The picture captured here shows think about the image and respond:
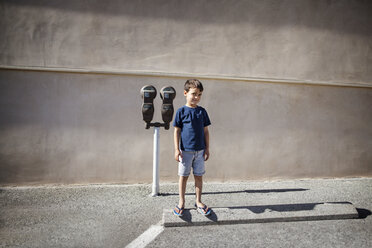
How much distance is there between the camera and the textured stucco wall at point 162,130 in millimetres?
3711

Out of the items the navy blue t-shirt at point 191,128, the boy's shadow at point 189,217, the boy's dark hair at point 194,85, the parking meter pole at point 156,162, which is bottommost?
the boy's shadow at point 189,217

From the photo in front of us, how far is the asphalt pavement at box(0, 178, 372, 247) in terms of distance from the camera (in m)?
2.37

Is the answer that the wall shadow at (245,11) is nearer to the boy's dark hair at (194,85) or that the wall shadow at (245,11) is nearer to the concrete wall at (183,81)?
the concrete wall at (183,81)

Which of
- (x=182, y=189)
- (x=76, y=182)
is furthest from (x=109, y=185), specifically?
(x=182, y=189)

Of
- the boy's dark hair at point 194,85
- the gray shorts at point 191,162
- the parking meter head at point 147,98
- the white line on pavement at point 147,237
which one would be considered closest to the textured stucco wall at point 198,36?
the parking meter head at point 147,98

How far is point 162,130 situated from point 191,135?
4.63 ft

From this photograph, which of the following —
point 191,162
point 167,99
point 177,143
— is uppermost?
point 167,99

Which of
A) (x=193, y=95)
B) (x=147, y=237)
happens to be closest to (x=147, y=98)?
(x=193, y=95)

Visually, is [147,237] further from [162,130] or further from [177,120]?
[162,130]

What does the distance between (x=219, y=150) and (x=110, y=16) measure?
2709mm

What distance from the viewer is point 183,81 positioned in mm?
3951

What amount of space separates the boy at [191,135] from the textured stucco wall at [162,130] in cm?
130

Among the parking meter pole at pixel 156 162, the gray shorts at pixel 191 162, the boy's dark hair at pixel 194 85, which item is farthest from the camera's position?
the parking meter pole at pixel 156 162

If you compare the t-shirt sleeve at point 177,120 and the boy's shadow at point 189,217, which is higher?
the t-shirt sleeve at point 177,120
